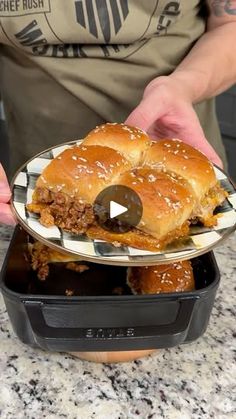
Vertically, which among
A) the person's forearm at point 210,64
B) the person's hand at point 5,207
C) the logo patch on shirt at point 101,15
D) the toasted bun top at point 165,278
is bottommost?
the toasted bun top at point 165,278

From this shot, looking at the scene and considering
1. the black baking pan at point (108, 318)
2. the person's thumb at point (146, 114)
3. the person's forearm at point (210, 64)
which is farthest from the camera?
the person's forearm at point (210, 64)

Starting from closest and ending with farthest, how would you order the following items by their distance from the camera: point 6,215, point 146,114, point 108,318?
point 108,318 < point 6,215 < point 146,114

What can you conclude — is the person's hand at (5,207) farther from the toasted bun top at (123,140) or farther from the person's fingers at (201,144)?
the person's fingers at (201,144)

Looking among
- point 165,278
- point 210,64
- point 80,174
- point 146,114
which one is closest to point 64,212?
point 80,174

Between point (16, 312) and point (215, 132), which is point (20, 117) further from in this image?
point (16, 312)

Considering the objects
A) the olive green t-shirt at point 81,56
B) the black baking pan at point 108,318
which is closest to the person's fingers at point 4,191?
the black baking pan at point 108,318

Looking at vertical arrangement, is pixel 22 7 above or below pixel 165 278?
above

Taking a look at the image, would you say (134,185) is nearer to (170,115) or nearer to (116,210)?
(116,210)
